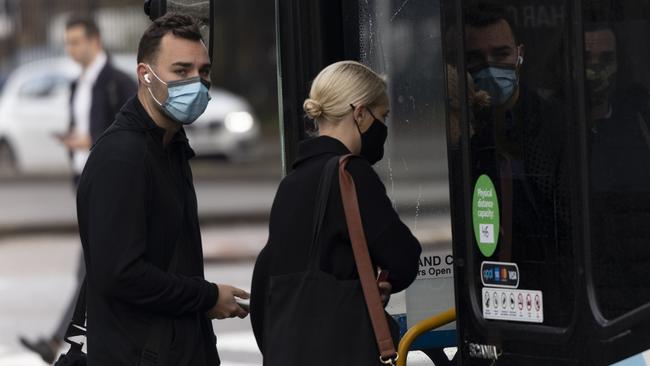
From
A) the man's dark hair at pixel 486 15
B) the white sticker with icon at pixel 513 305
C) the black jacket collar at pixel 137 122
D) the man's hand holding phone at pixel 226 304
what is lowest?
the man's hand holding phone at pixel 226 304

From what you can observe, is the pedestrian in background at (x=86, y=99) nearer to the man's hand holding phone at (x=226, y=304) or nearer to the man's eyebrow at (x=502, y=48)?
the man's hand holding phone at (x=226, y=304)

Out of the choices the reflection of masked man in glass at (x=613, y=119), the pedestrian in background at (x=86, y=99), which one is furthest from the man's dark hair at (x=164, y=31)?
the pedestrian in background at (x=86, y=99)

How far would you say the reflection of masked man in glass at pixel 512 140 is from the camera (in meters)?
3.18

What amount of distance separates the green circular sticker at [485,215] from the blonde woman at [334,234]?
209 mm

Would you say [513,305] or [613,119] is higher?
[613,119]

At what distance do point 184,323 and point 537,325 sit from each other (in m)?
1.11

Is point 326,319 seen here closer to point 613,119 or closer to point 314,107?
point 314,107

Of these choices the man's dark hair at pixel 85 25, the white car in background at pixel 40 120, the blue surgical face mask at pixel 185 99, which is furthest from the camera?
the white car in background at pixel 40 120

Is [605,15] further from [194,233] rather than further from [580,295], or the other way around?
[194,233]

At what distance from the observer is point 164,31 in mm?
3920

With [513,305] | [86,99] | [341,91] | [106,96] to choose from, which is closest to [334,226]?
[341,91]

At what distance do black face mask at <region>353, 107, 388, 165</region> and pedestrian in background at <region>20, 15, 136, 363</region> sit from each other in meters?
4.97

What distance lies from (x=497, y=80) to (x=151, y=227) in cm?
110

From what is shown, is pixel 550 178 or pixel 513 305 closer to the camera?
pixel 550 178
